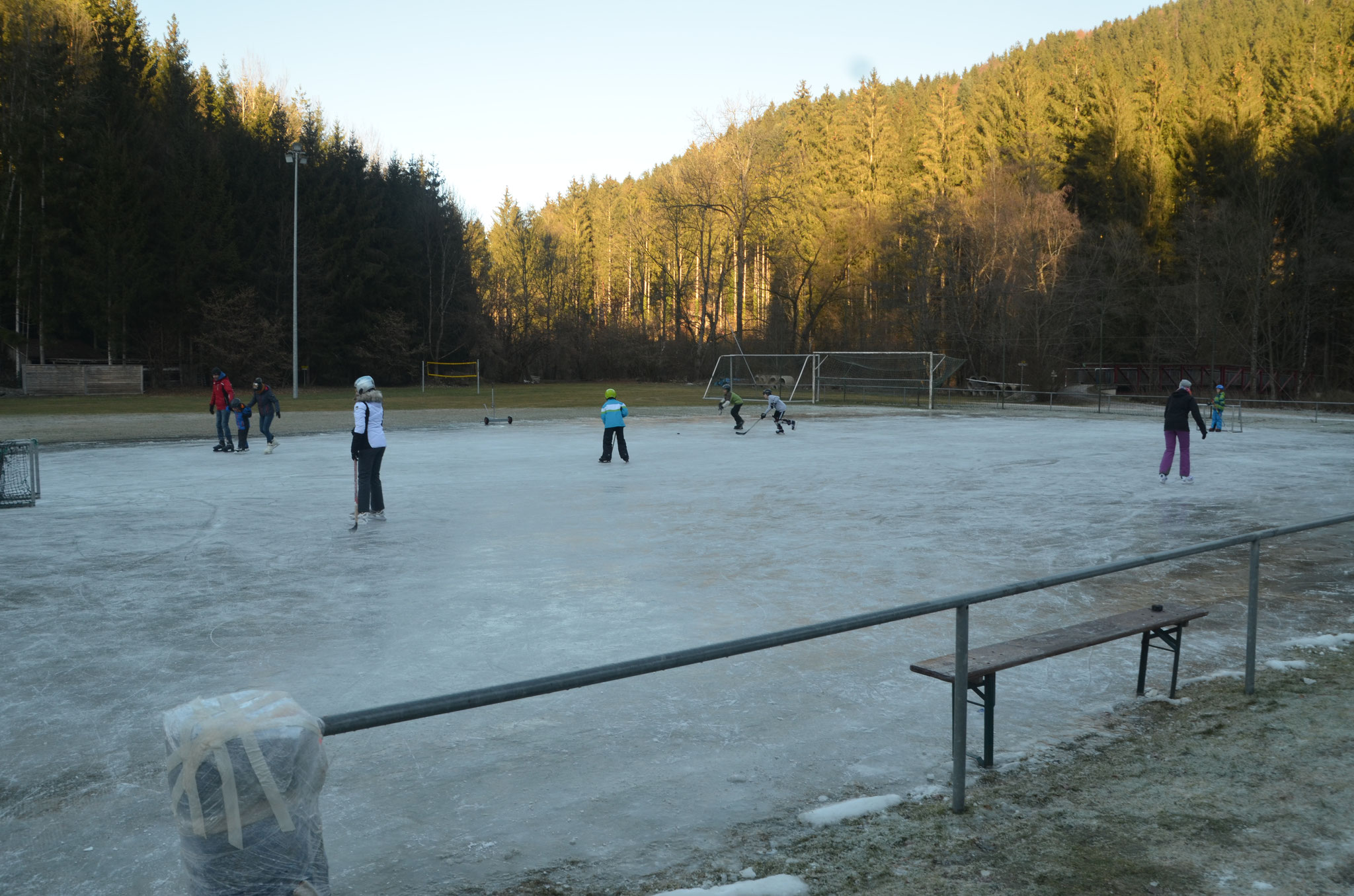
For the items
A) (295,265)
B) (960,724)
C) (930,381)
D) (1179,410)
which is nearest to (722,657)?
(960,724)

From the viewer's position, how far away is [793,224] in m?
66.1

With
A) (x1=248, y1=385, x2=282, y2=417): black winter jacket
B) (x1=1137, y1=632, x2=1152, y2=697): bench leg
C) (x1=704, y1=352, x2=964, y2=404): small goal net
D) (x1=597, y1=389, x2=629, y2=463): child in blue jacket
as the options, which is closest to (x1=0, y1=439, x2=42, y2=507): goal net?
(x1=248, y1=385, x2=282, y2=417): black winter jacket

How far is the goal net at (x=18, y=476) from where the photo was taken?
13.5m

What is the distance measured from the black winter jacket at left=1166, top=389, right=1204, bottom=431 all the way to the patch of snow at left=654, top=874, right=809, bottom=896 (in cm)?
1527

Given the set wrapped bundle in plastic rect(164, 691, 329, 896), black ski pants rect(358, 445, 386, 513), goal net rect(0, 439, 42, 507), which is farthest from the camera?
goal net rect(0, 439, 42, 507)

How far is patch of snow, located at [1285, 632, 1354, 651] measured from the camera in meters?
7.16

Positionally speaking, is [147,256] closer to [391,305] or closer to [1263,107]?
[391,305]

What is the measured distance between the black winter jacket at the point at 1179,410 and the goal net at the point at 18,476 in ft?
57.4

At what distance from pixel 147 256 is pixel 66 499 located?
41.8 m

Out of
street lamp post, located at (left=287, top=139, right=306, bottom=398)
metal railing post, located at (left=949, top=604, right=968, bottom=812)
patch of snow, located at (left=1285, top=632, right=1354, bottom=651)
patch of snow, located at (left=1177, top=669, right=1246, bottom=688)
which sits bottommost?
patch of snow, located at (left=1177, top=669, right=1246, bottom=688)

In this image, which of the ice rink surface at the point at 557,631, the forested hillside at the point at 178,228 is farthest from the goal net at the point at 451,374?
the ice rink surface at the point at 557,631

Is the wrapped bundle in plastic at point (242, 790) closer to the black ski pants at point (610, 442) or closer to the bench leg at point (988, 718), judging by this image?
the bench leg at point (988, 718)

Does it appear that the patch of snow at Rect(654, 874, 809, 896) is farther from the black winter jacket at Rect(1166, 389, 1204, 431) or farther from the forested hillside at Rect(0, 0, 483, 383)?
the forested hillside at Rect(0, 0, 483, 383)

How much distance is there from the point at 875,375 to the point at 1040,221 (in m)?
12.5
